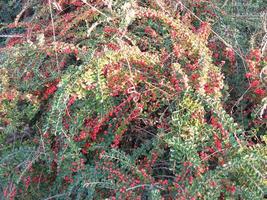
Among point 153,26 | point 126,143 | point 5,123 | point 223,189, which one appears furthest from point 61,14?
point 223,189

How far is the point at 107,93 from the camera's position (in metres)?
1.73

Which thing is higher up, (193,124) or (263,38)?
(263,38)

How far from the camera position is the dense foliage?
5.20ft

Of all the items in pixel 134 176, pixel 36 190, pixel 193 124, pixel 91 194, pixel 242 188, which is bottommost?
pixel 36 190

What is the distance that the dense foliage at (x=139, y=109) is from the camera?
62.4 inches

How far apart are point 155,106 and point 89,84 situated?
31 centimetres

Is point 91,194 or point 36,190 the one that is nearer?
point 91,194

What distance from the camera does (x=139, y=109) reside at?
1753mm

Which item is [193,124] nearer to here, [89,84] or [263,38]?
[89,84]

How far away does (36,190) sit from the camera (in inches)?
77.4

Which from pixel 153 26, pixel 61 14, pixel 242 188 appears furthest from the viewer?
pixel 61 14

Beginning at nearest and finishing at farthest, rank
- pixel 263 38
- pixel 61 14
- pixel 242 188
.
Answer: pixel 242 188, pixel 263 38, pixel 61 14

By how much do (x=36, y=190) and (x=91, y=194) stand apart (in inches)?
15.6

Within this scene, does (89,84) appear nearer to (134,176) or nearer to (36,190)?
(134,176)
